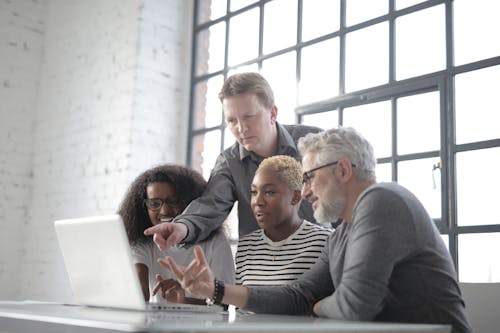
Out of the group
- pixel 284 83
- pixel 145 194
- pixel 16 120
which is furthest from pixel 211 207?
pixel 16 120

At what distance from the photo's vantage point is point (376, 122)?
3.90 meters

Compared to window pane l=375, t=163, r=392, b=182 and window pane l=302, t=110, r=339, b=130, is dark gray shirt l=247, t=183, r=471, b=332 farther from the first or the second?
window pane l=302, t=110, r=339, b=130

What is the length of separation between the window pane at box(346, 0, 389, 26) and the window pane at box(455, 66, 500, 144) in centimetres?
75

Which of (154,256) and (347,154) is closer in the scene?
(347,154)

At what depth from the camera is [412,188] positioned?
11.9 ft

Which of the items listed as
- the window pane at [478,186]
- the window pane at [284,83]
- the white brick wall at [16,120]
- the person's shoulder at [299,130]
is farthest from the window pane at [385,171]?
the white brick wall at [16,120]

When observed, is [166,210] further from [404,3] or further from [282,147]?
[404,3]

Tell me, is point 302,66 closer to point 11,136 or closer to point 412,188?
point 412,188

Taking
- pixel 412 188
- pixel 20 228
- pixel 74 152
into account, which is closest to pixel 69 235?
pixel 412 188

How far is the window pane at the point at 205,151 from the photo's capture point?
506cm

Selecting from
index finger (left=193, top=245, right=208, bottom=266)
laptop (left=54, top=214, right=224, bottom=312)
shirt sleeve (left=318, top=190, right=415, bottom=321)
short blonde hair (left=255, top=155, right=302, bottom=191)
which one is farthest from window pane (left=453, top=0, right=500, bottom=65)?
index finger (left=193, top=245, right=208, bottom=266)

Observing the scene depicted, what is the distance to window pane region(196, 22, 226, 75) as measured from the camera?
520 cm

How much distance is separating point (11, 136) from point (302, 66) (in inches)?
115

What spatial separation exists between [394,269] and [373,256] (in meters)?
0.12
